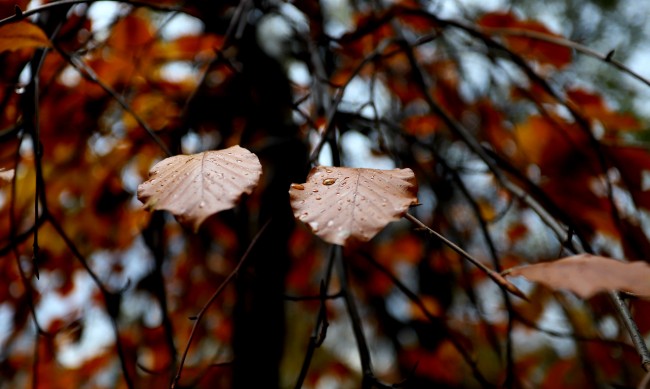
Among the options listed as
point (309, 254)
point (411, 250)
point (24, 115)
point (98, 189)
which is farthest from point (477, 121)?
point (24, 115)

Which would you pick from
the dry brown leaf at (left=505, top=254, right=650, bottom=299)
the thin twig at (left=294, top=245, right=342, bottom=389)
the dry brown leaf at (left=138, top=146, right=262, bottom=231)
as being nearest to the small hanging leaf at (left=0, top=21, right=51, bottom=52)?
the dry brown leaf at (left=138, top=146, right=262, bottom=231)

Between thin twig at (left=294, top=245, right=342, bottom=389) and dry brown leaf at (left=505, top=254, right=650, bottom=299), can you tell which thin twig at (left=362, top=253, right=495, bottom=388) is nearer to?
thin twig at (left=294, top=245, right=342, bottom=389)

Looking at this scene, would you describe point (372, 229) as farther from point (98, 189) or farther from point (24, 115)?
point (98, 189)

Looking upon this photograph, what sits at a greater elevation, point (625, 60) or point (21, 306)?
point (625, 60)

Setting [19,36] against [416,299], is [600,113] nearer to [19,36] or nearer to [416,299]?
[416,299]

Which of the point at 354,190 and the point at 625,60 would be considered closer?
the point at 354,190

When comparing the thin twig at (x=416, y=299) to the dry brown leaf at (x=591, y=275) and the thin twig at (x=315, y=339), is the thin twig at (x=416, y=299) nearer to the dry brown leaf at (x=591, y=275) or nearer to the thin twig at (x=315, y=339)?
the thin twig at (x=315, y=339)
